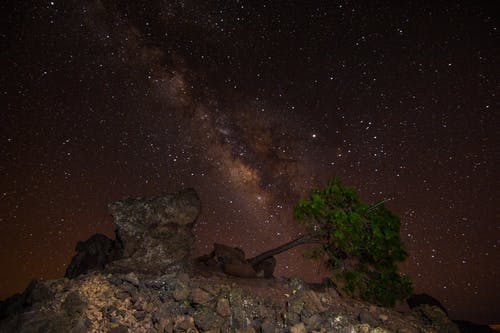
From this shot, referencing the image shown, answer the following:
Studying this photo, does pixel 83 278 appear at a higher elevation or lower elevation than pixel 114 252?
lower

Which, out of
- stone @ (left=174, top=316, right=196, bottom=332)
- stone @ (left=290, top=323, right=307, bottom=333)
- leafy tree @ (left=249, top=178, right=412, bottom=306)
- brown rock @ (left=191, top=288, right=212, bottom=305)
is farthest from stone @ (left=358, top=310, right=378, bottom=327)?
stone @ (left=174, top=316, right=196, bottom=332)

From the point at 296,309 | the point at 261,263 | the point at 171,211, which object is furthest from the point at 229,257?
the point at 296,309

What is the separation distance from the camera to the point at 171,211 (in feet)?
51.4

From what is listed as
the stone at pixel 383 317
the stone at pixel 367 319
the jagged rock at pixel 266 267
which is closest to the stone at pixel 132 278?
the jagged rock at pixel 266 267

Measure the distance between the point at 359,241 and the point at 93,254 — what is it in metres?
12.7

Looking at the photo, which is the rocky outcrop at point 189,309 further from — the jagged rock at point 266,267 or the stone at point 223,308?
the jagged rock at point 266,267

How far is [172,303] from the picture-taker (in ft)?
36.0

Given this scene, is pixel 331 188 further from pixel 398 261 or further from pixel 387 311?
pixel 387 311

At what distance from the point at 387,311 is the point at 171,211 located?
10.8m

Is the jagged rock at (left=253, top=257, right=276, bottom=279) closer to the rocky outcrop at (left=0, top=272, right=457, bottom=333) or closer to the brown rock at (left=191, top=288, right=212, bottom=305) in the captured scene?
the rocky outcrop at (left=0, top=272, right=457, bottom=333)

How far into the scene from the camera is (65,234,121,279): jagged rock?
46.2 ft

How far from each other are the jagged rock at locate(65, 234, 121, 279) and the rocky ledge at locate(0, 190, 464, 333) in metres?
0.05

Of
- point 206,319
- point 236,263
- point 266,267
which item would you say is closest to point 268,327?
point 206,319

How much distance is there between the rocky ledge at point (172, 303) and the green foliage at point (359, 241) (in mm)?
847
